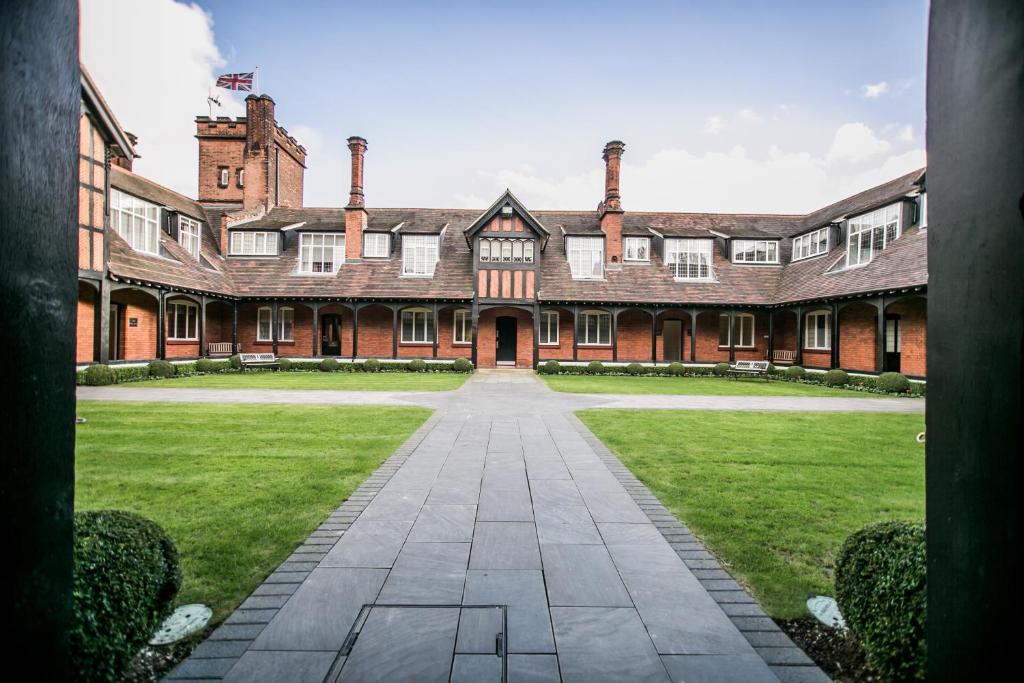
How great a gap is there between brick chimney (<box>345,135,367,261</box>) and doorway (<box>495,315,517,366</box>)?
8301 millimetres

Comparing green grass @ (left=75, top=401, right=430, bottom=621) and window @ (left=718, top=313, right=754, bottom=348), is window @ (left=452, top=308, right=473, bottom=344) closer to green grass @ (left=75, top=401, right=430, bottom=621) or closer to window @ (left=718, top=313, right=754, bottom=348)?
window @ (left=718, top=313, right=754, bottom=348)

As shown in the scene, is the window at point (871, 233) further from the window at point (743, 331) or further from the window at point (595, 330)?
the window at point (595, 330)

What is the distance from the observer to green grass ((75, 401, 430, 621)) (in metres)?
3.75

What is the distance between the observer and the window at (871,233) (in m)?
19.3

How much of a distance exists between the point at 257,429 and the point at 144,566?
6538 millimetres

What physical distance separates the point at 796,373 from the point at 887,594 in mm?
20794

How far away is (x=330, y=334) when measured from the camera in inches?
1032

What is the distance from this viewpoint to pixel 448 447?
7402 millimetres

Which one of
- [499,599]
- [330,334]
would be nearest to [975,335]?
[499,599]

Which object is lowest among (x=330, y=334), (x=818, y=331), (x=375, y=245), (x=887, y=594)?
(x=887, y=594)

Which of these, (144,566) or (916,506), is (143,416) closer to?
(144,566)

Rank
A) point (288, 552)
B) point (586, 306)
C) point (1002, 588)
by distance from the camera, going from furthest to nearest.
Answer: point (586, 306) → point (288, 552) → point (1002, 588)

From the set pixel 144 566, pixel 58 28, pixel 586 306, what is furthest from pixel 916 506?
pixel 586 306

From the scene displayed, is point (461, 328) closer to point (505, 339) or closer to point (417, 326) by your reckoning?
point (417, 326)
